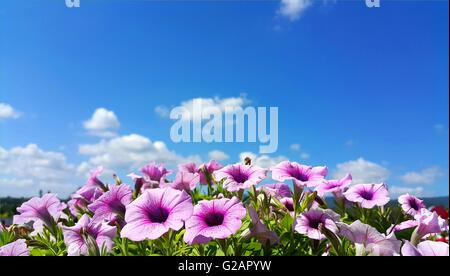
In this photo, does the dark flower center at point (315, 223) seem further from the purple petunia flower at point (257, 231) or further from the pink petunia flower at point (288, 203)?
the pink petunia flower at point (288, 203)

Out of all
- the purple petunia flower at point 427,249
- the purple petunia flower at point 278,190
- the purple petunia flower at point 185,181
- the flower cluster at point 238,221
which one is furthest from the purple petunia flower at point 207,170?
the purple petunia flower at point 427,249

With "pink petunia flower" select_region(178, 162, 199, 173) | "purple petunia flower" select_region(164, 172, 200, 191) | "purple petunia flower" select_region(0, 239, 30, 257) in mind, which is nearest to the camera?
"purple petunia flower" select_region(0, 239, 30, 257)

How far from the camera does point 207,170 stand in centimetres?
258

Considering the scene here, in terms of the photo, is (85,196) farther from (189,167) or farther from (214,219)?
(214,219)

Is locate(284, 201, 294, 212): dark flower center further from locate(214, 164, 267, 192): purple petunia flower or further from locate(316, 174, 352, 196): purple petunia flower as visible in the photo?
locate(214, 164, 267, 192): purple petunia flower

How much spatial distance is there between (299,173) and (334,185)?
0.30 meters

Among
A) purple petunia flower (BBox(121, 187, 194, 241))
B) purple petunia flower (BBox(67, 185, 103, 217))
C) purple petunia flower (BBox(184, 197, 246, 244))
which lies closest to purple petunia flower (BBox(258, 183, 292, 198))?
purple petunia flower (BBox(184, 197, 246, 244))

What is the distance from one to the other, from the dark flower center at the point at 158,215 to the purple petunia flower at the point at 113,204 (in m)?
0.34

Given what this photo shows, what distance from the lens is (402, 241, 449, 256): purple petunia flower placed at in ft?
5.51

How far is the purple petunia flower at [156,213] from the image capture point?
5.51ft
